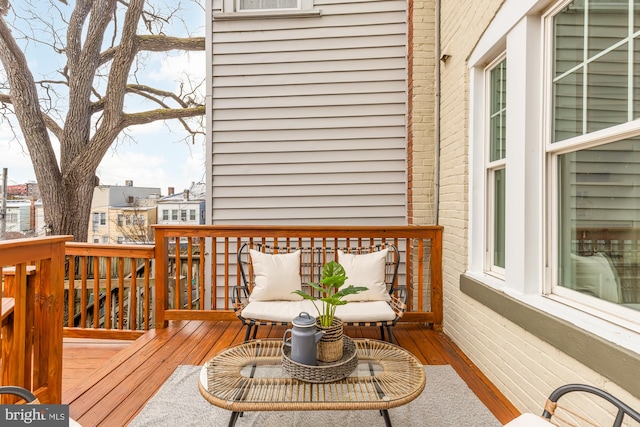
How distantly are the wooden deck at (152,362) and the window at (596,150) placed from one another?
0.97 metres

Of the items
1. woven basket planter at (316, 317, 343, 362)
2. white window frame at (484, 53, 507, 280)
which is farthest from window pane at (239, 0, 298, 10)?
woven basket planter at (316, 317, 343, 362)

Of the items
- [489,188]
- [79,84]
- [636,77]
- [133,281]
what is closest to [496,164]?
[489,188]

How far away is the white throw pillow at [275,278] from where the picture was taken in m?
2.77

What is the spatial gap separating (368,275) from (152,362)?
1.79 m

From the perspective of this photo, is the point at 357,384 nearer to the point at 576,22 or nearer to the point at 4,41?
the point at 576,22

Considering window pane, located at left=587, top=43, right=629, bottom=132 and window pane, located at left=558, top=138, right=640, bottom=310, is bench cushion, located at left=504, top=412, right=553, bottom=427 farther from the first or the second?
window pane, located at left=587, top=43, right=629, bottom=132

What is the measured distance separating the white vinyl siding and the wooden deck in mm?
1221

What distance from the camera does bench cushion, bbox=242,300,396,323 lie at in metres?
2.49

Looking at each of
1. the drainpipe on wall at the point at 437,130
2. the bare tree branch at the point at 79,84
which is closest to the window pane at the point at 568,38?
the drainpipe on wall at the point at 437,130

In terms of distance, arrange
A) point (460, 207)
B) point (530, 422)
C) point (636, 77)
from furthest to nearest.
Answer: point (460, 207) → point (636, 77) → point (530, 422)

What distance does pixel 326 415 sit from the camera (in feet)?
6.15

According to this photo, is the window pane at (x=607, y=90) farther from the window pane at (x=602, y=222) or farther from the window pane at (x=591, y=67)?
the window pane at (x=602, y=222)

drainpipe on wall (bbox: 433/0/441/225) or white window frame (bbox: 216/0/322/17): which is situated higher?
white window frame (bbox: 216/0/322/17)

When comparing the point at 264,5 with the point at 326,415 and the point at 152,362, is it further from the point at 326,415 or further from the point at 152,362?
the point at 326,415
